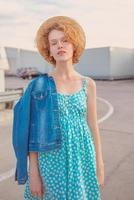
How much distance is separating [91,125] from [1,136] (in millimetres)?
6548

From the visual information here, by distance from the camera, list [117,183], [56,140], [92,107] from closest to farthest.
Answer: [56,140], [92,107], [117,183]

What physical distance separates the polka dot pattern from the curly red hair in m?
0.38

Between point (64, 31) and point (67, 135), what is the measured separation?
0.76 metres

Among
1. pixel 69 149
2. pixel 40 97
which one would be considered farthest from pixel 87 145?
pixel 40 97

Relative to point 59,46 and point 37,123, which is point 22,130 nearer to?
point 37,123

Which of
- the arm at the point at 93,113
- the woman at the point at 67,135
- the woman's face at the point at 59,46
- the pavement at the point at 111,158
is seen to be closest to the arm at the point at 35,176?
the woman at the point at 67,135

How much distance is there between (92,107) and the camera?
290 centimetres

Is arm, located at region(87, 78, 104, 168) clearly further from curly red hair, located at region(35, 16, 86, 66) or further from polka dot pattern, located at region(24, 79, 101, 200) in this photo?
curly red hair, located at region(35, 16, 86, 66)

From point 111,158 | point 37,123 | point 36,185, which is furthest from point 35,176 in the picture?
point 111,158

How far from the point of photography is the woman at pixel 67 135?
2.70m

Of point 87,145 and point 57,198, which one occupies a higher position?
point 87,145

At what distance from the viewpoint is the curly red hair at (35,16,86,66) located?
2.71 metres

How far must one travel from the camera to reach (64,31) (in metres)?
2.70

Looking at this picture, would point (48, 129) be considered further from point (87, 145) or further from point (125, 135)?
point (125, 135)
